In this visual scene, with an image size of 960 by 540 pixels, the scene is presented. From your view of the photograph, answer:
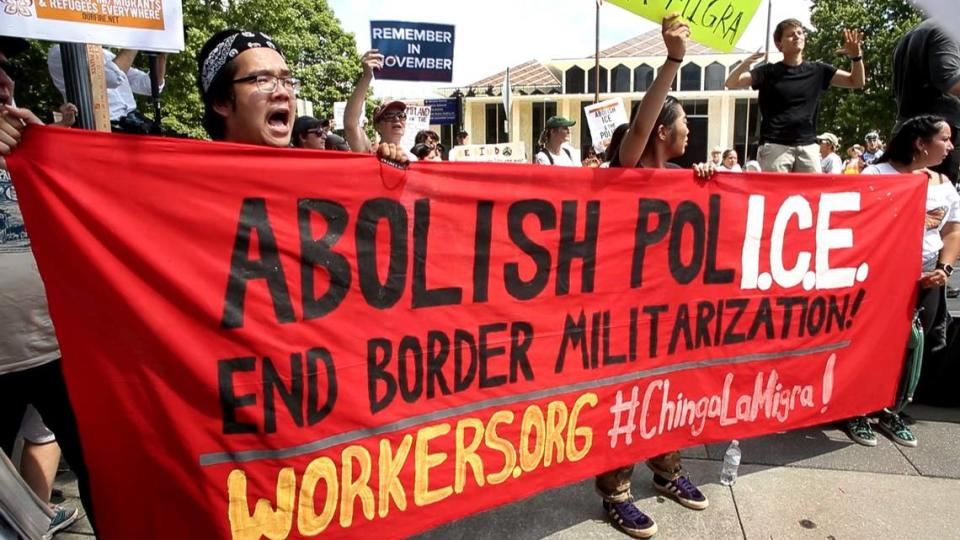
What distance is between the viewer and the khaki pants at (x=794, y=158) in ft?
15.0

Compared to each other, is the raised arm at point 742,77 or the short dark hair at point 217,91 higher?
the raised arm at point 742,77

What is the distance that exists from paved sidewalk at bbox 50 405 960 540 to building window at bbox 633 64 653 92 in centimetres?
4331

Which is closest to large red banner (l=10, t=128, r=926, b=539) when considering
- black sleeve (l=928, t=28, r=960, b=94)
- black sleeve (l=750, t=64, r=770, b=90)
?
black sleeve (l=928, t=28, r=960, b=94)

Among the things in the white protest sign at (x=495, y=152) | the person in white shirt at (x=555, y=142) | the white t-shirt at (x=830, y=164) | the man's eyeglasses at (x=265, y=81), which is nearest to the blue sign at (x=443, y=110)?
the white protest sign at (x=495, y=152)

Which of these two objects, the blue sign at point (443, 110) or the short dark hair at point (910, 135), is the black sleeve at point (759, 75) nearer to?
the short dark hair at point (910, 135)

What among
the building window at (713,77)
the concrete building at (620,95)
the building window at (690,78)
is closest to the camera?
the concrete building at (620,95)

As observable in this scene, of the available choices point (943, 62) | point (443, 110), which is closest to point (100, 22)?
point (943, 62)

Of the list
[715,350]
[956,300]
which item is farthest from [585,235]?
[956,300]

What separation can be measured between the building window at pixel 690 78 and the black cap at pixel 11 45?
1776 inches

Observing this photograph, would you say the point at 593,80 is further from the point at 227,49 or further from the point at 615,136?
the point at 227,49

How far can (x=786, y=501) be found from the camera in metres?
2.87

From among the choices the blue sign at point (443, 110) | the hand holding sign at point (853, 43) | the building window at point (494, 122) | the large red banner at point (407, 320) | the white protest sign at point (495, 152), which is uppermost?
the building window at point (494, 122)

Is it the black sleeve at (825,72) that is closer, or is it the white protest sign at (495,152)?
the black sleeve at (825,72)

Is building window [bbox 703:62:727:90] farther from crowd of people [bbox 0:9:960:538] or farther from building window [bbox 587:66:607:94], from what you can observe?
crowd of people [bbox 0:9:960:538]
